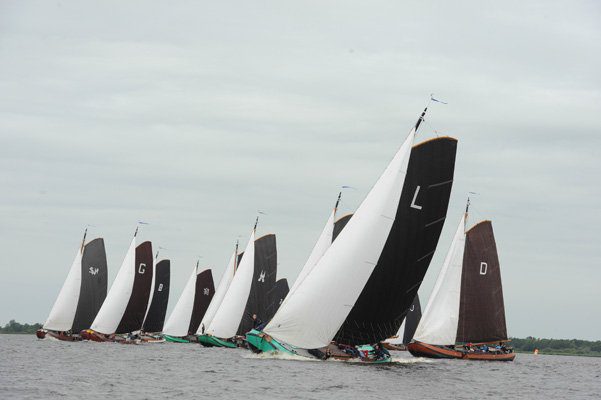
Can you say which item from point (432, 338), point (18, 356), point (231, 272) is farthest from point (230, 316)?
point (18, 356)

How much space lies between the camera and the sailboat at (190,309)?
10100 centimetres

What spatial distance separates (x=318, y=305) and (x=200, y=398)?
14601 millimetres

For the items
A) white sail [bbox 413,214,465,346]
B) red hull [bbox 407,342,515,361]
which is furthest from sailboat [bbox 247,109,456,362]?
white sail [bbox 413,214,465,346]

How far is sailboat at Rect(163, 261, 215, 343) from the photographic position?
331 feet

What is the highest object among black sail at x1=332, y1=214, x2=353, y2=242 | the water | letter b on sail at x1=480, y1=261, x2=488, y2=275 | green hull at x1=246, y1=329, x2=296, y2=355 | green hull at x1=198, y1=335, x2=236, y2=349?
black sail at x1=332, y1=214, x2=353, y2=242

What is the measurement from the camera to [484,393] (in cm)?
4272

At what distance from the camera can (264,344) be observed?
168 ft

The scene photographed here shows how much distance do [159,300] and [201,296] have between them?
4393 millimetres

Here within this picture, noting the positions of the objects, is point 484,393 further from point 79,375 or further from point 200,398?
point 79,375

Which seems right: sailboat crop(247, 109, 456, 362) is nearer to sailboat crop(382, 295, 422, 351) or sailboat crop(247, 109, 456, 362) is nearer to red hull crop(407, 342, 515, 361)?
red hull crop(407, 342, 515, 361)

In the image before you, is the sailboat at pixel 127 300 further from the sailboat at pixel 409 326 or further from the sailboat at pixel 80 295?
the sailboat at pixel 409 326

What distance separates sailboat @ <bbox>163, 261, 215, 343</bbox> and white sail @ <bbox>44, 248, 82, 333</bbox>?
1676cm

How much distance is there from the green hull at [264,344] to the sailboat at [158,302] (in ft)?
173

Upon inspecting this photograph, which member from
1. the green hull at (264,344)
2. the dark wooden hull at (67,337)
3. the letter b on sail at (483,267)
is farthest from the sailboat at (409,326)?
the green hull at (264,344)
